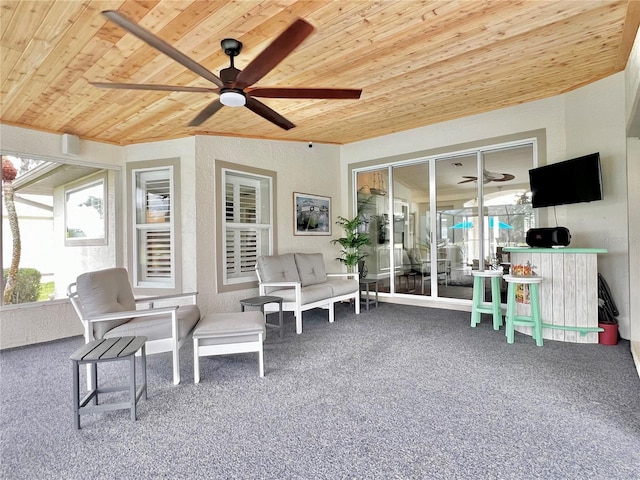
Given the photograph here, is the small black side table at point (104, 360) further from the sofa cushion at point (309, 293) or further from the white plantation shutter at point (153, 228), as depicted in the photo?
the white plantation shutter at point (153, 228)

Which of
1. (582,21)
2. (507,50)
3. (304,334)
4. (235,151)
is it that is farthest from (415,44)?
(304,334)

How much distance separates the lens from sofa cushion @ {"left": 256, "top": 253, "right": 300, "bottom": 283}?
4.55m

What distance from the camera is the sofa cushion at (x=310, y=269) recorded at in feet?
16.1

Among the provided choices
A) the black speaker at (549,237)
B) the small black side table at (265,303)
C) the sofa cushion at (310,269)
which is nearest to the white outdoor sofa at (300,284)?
the sofa cushion at (310,269)

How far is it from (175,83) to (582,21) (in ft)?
11.8

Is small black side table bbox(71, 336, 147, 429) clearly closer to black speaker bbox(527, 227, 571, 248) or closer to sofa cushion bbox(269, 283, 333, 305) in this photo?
sofa cushion bbox(269, 283, 333, 305)

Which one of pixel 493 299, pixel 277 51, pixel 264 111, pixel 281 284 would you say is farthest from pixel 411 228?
pixel 277 51

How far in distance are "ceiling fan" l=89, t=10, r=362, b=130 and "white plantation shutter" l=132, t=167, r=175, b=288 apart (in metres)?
1.88

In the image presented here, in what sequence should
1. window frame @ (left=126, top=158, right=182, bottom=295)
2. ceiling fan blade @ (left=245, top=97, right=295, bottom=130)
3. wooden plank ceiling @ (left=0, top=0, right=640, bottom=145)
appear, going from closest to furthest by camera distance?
wooden plank ceiling @ (left=0, top=0, right=640, bottom=145) < ceiling fan blade @ (left=245, top=97, right=295, bottom=130) < window frame @ (left=126, top=158, right=182, bottom=295)

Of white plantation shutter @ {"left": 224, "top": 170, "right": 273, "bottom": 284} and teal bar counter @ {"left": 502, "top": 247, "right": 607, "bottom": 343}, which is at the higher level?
white plantation shutter @ {"left": 224, "top": 170, "right": 273, "bottom": 284}

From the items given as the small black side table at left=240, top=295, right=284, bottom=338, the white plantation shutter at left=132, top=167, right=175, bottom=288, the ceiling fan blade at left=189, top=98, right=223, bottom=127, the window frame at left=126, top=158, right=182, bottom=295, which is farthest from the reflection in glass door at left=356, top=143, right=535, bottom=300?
the ceiling fan blade at left=189, top=98, right=223, bottom=127

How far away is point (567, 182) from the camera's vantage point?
385 cm

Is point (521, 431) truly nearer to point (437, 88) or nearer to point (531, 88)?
point (437, 88)

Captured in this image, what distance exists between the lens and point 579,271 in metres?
3.42
